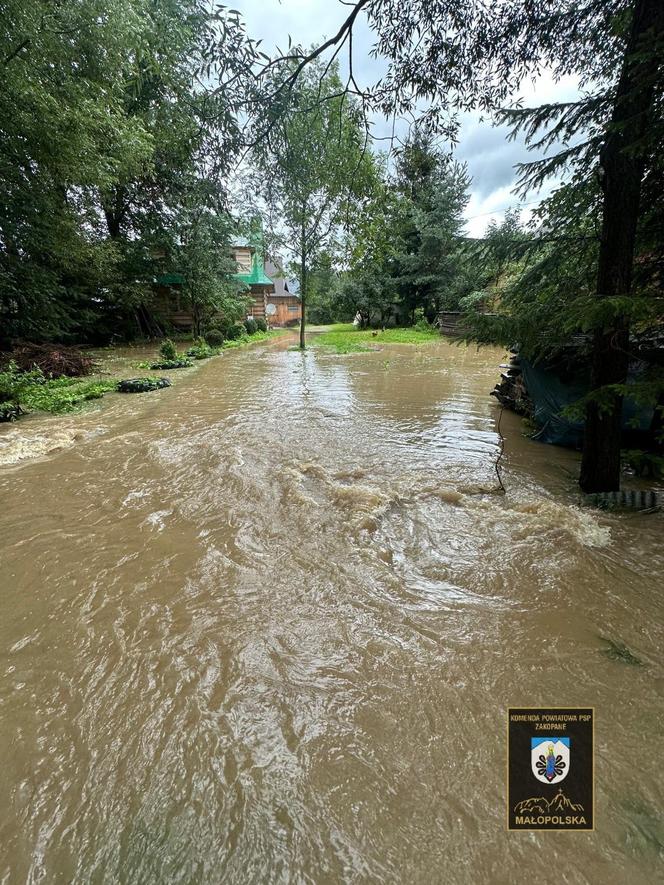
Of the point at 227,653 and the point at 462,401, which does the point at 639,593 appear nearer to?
the point at 227,653

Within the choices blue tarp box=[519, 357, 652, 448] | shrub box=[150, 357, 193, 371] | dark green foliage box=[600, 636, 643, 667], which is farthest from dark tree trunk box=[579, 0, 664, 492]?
shrub box=[150, 357, 193, 371]

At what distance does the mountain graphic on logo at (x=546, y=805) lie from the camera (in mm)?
1260

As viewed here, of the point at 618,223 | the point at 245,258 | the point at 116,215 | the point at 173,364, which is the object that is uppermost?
the point at 245,258

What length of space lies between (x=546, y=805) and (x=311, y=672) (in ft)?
3.31

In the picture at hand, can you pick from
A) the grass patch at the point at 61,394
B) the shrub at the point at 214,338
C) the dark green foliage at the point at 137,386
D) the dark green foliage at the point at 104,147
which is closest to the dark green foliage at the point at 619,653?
the dark green foliage at the point at 104,147

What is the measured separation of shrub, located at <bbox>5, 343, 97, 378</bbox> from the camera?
9281 millimetres

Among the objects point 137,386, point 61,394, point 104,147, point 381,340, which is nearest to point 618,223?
point 137,386

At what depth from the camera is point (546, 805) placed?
127cm

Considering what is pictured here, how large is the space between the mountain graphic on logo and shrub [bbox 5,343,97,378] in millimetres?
11357

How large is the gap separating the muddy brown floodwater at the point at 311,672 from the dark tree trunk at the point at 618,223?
1.94ft

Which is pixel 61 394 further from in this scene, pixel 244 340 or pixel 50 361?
pixel 244 340

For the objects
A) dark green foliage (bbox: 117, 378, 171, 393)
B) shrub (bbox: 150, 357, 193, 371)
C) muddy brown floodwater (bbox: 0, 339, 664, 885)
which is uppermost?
shrub (bbox: 150, 357, 193, 371)

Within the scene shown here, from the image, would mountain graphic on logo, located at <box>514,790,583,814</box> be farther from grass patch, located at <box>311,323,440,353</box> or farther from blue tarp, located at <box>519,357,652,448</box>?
grass patch, located at <box>311,323,440,353</box>

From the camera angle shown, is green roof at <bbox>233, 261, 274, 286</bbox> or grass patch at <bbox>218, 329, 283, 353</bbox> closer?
grass patch at <bbox>218, 329, 283, 353</bbox>
